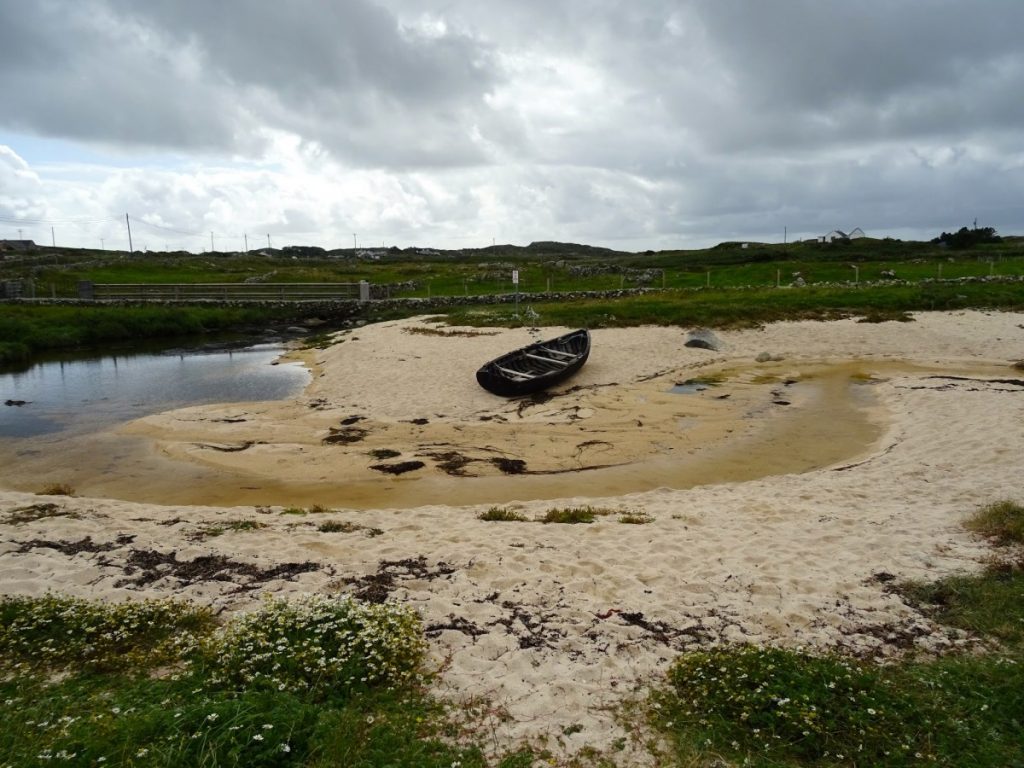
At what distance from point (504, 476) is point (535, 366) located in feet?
32.9

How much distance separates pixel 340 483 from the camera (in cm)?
1358

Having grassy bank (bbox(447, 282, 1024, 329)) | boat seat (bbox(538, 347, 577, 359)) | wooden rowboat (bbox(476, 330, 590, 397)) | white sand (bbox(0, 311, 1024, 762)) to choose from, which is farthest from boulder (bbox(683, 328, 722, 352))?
white sand (bbox(0, 311, 1024, 762))

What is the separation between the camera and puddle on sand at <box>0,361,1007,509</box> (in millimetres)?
12781

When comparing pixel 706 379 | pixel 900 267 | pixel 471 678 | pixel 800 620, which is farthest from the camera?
pixel 900 267

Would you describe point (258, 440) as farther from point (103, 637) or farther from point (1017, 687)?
point (1017, 687)

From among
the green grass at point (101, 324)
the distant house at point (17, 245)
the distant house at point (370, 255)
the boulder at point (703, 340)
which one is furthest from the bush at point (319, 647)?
the distant house at point (17, 245)

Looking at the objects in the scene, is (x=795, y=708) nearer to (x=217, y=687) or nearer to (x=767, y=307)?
(x=217, y=687)

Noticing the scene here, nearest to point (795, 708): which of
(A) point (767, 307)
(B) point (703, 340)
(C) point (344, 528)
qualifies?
(C) point (344, 528)

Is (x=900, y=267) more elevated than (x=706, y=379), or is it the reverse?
(x=900, y=267)

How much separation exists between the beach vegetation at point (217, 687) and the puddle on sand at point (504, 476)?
580cm

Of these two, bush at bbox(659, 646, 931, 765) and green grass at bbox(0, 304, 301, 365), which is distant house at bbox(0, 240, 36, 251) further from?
bush at bbox(659, 646, 931, 765)

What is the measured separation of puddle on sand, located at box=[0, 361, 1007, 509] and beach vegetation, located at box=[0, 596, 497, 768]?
5805 millimetres

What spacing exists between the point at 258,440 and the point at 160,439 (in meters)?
2.85

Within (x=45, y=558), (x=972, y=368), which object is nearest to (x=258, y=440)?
(x=45, y=558)
